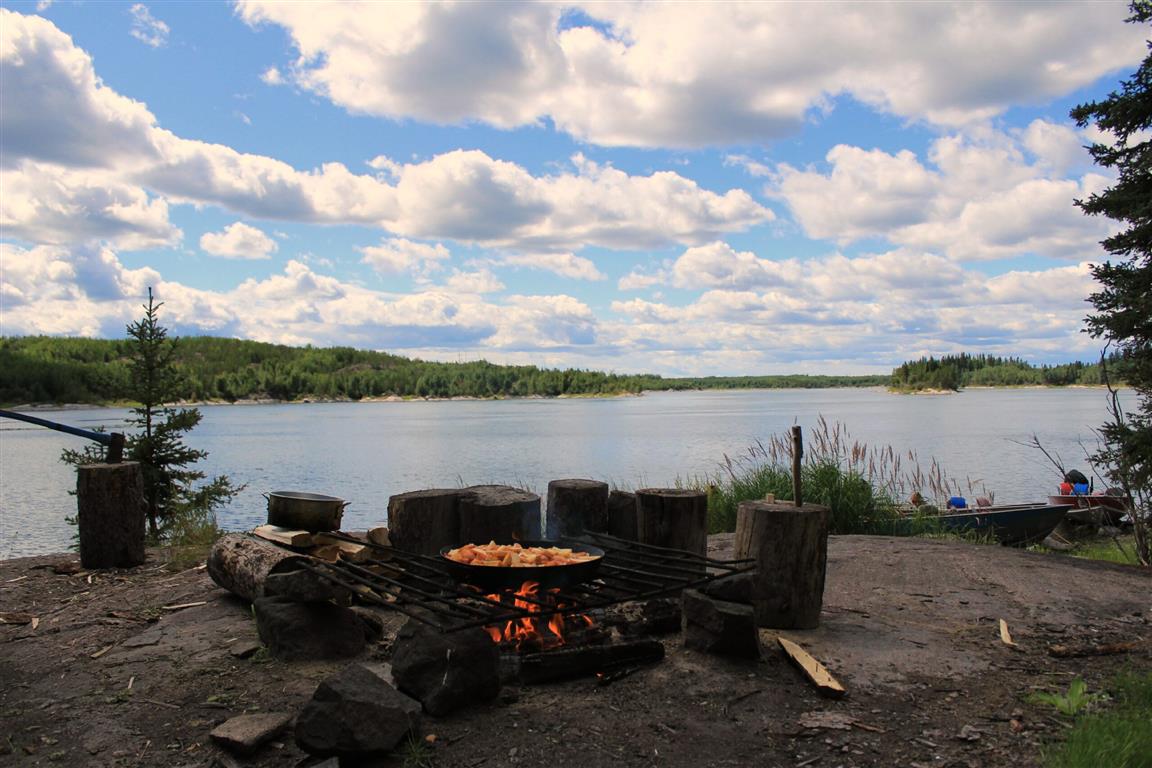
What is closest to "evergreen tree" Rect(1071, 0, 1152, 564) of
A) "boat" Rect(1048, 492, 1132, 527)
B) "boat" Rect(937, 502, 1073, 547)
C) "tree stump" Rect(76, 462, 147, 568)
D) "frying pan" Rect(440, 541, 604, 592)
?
"boat" Rect(937, 502, 1073, 547)

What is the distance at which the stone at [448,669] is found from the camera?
390cm

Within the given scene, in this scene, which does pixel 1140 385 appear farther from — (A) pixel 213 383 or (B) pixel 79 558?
(A) pixel 213 383

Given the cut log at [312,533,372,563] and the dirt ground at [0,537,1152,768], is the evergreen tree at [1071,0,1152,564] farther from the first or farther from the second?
the cut log at [312,533,372,563]

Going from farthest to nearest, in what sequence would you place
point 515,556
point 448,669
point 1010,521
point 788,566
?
point 1010,521, point 788,566, point 515,556, point 448,669

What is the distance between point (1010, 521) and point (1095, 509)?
124 inches

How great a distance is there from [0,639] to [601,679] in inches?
178

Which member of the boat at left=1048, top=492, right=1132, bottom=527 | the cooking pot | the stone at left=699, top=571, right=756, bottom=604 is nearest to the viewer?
the stone at left=699, top=571, right=756, bottom=604

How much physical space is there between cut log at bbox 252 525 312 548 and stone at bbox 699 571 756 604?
3131 mm

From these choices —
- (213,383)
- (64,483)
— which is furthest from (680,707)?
(213,383)

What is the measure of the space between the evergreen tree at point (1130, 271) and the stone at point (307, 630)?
8.50 metres

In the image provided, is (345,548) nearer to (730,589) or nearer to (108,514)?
(730,589)

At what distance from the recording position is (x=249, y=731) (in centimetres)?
364

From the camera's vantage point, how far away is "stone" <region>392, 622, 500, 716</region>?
3904 millimetres

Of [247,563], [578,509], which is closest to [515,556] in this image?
[578,509]
